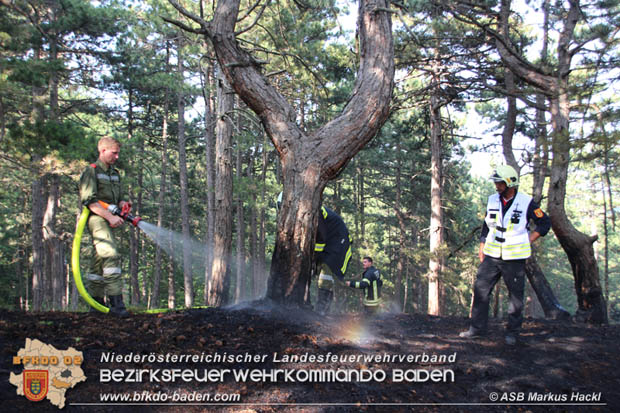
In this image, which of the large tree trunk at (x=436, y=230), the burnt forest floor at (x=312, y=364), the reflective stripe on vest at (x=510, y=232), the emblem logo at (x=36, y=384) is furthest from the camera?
the large tree trunk at (x=436, y=230)

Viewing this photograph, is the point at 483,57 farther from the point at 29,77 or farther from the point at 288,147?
the point at 29,77

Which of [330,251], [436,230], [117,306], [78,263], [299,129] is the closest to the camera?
[78,263]

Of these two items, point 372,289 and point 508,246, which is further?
point 372,289

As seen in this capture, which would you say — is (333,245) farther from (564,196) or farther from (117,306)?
(564,196)

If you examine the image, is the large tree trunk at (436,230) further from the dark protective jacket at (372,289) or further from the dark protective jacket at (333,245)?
the dark protective jacket at (333,245)

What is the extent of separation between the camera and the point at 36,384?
235 centimetres

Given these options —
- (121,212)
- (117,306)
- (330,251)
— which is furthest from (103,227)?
(330,251)

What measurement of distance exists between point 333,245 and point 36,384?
4.74 metres

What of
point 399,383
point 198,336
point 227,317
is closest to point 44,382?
point 198,336

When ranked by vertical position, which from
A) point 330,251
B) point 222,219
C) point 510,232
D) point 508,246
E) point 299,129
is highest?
point 299,129

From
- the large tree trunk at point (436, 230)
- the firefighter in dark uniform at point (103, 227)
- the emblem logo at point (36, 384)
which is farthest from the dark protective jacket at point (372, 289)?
the emblem logo at point (36, 384)

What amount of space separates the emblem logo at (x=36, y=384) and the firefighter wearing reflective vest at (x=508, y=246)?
428cm

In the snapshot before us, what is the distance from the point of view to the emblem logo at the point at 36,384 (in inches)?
89.6

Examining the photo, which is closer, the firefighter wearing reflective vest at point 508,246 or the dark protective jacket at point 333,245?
the firefighter wearing reflective vest at point 508,246
